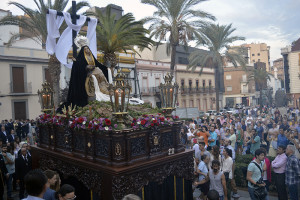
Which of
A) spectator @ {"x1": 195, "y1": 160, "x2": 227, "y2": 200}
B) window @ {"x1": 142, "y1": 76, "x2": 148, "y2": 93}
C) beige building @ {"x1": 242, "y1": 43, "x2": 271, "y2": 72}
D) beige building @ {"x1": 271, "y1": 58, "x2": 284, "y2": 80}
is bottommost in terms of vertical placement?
spectator @ {"x1": 195, "y1": 160, "x2": 227, "y2": 200}

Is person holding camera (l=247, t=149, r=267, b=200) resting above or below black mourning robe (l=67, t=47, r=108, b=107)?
below

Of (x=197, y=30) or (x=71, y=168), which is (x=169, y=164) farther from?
(x=197, y=30)

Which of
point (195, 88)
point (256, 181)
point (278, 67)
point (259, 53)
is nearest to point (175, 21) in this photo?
point (256, 181)

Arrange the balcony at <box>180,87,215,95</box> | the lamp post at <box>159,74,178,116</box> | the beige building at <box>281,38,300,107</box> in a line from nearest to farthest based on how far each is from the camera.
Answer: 1. the lamp post at <box>159,74,178,116</box>
2. the beige building at <box>281,38,300,107</box>
3. the balcony at <box>180,87,215,95</box>

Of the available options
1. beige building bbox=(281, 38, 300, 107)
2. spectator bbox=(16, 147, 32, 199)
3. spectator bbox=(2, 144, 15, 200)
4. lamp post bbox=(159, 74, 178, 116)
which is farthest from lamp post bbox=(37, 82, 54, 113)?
beige building bbox=(281, 38, 300, 107)

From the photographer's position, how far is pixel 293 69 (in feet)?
126

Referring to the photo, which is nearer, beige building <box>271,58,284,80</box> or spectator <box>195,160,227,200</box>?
spectator <box>195,160,227,200</box>

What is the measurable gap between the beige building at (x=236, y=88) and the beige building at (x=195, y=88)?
8228 mm

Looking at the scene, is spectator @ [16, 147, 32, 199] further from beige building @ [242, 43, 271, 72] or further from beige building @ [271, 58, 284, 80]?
beige building @ [271, 58, 284, 80]

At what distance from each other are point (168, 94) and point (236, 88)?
165ft

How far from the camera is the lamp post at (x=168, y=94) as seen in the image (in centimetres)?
617

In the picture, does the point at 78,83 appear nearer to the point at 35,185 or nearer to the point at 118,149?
the point at 118,149

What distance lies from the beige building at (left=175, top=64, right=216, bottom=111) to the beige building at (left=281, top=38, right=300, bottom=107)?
38.4ft

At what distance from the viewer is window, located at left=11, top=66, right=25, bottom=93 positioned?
24578 millimetres
